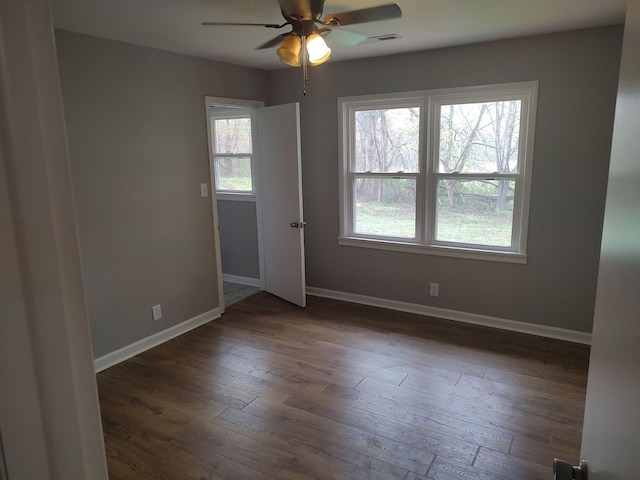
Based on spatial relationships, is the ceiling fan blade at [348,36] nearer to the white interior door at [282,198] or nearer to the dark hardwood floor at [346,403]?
the white interior door at [282,198]

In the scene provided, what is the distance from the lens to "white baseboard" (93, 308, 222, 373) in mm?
3391

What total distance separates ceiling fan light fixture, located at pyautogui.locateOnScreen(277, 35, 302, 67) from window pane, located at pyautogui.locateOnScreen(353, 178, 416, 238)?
1950 millimetres

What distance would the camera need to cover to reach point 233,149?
17.0 ft

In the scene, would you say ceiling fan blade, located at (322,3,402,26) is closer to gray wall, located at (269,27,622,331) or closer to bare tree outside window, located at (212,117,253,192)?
gray wall, located at (269,27,622,331)

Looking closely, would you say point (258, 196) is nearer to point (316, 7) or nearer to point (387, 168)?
point (387, 168)

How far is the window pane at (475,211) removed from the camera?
12.5 feet

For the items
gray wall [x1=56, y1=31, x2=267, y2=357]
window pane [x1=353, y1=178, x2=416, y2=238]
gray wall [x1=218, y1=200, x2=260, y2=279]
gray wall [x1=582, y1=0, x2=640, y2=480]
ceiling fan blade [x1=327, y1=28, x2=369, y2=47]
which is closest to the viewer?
gray wall [x1=582, y1=0, x2=640, y2=480]

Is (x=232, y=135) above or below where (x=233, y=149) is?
above

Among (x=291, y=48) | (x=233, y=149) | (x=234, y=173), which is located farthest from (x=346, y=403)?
(x=233, y=149)

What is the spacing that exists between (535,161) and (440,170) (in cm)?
80

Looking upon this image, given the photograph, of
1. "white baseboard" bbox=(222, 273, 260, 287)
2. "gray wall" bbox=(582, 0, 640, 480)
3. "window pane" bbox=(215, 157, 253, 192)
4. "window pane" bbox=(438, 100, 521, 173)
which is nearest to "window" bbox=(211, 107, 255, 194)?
"window pane" bbox=(215, 157, 253, 192)

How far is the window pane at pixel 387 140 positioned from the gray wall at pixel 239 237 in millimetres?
1539

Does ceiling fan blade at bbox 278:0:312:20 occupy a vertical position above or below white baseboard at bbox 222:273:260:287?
above

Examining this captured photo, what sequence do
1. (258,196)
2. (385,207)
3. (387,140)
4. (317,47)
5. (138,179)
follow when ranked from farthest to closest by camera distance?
(258,196) → (385,207) → (387,140) → (138,179) → (317,47)
